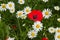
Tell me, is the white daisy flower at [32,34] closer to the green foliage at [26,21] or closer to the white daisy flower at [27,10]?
the green foliage at [26,21]

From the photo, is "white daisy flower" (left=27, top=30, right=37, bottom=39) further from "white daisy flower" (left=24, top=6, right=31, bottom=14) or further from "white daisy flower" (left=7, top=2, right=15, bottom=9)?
"white daisy flower" (left=7, top=2, right=15, bottom=9)

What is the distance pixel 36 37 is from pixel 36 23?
0.35 feet

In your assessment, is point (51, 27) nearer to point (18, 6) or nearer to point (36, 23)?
point (36, 23)

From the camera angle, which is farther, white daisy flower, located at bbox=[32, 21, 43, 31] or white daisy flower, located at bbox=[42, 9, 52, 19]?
white daisy flower, located at bbox=[42, 9, 52, 19]

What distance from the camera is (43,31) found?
1.59 metres

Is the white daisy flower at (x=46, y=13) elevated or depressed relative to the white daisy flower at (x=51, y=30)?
elevated

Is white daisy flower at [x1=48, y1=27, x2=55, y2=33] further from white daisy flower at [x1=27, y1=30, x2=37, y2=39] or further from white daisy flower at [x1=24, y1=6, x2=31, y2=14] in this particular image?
white daisy flower at [x1=24, y1=6, x2=31, y2=14]

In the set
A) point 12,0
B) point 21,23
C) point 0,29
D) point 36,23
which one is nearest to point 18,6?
point 12,0

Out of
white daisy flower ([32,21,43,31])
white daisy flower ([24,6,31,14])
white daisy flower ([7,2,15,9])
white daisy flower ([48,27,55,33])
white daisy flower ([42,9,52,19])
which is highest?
white daisy flower ([7,2,15,9])

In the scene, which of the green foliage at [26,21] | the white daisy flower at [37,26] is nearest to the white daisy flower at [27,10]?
the green foliage at [26,21]

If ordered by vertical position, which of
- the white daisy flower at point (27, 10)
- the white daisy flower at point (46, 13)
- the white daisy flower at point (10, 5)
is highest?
the white daisy flower at point (10, 5)

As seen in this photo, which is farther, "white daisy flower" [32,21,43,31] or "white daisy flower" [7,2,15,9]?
"white daisy flower" [7,2,15,9]

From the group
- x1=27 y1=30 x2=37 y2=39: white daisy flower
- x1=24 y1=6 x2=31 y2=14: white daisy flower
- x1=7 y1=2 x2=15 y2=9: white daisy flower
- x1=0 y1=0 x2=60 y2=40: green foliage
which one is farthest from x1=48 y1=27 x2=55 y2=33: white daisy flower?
x1=7 y1=2 x2=15 y2=9: white daisy flower

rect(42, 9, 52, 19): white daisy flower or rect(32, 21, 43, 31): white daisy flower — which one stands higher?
rect(42, 9, 52, 19): white daisy flower
